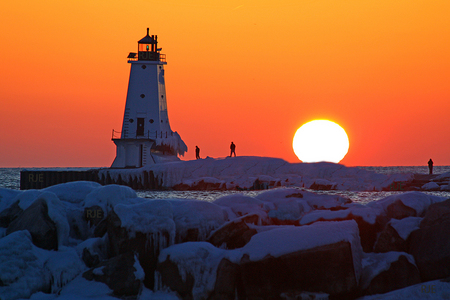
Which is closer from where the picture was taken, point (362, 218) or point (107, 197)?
point (362, 218)

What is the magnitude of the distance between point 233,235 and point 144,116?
38.9 meters

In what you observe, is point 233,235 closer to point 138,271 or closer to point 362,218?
point 138,271

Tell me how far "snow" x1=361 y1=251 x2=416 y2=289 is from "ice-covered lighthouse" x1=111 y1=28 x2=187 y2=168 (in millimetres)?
39079

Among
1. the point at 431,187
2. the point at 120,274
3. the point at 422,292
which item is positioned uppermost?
the point at 431,187

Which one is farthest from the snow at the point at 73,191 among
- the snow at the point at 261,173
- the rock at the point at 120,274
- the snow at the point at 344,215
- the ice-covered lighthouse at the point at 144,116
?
the ice-covered lighthouse at the point at 144,116

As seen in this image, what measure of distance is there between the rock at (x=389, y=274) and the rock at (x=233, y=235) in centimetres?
316

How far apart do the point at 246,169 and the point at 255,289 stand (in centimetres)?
3196

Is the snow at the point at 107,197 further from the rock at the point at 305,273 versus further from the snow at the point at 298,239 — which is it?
the rock at the point at 305,273

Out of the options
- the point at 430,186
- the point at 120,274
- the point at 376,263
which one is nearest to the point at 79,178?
the point at 430,186

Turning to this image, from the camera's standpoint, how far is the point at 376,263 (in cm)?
1080

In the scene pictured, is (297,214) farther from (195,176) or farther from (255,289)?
(195,176)

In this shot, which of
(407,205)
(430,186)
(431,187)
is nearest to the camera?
(407,205)

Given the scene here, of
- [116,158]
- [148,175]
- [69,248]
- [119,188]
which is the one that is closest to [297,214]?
[119,188]

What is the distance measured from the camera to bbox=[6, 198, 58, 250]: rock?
11.7m
